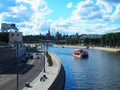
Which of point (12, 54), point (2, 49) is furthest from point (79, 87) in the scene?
point (12, 54)

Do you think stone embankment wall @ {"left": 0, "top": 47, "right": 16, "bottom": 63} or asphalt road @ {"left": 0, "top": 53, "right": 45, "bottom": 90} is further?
stone embankment wall @ {"left": 0, "top": 47, "right": 16, "bottom": 63}

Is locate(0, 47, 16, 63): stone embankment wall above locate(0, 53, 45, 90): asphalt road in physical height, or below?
above

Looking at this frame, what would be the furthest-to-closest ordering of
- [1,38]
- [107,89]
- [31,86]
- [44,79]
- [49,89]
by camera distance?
[1,38] → [107,89] → [44,79] → [31,86] → [49,89]

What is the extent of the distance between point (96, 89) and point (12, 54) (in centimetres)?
5826

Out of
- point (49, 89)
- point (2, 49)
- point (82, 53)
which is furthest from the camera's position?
point (82, 53)

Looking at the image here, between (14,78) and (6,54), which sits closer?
(14,78)

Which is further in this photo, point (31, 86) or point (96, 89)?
point (96, 89)

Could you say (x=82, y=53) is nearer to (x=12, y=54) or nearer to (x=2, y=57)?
(x=12, y=54)

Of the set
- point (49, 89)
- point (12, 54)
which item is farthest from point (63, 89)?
point (12, 54)

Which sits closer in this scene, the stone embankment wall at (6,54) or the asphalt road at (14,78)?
the asphalt road at (14,78)

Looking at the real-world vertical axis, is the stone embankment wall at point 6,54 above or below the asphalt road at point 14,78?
above

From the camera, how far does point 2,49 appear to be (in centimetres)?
9094

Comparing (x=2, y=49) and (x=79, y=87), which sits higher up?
(x=2, y=49)

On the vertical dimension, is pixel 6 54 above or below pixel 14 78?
above
